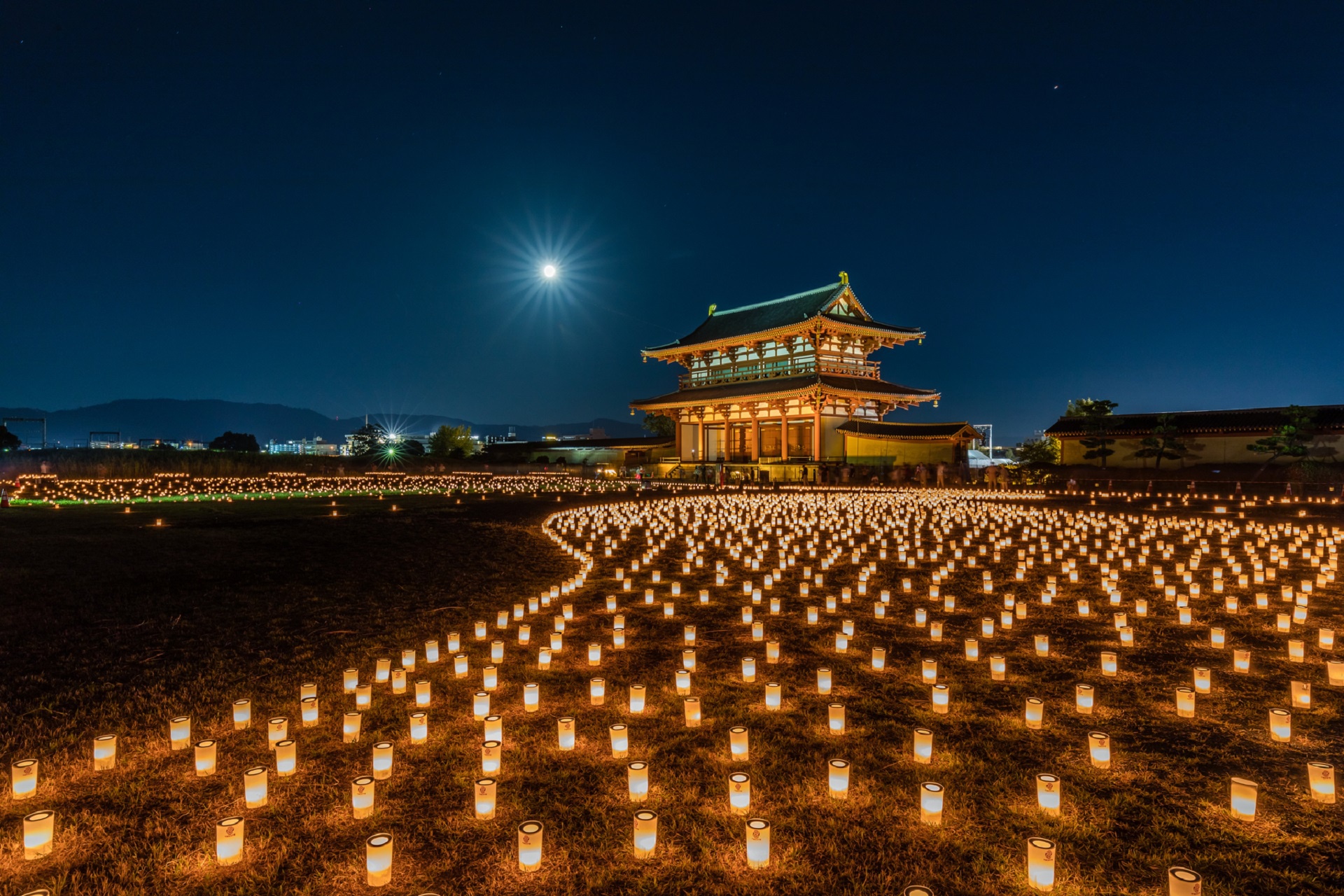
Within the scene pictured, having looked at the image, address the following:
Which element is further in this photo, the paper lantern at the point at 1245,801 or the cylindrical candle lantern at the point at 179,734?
the cylindrical candle lantern at the point at 179,734

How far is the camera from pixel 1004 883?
2574 millimetres

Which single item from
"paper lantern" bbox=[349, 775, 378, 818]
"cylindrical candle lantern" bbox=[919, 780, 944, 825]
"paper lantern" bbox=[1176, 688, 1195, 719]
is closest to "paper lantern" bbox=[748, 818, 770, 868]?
"cylindrical candle lantern" bbox=[919, 780, 944, 825]

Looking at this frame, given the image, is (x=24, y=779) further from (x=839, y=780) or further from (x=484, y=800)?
(x=839, y=780)

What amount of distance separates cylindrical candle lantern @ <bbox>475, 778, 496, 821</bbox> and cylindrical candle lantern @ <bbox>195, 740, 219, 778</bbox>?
1.57 m

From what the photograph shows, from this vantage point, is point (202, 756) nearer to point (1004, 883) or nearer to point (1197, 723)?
point (1004, 883)

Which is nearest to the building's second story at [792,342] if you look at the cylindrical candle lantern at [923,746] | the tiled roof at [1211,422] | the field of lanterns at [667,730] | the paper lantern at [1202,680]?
the tiled roof at [1211,422]

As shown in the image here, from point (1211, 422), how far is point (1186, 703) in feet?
99.2

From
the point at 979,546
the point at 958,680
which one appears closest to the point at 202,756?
the point at 958,680

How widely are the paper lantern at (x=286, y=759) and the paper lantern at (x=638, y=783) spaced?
1.83m

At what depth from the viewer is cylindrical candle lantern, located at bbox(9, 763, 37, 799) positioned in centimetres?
311

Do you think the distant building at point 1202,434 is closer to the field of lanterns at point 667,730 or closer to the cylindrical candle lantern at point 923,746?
the field of lanterns at point 667,730

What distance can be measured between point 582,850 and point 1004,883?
1.72m

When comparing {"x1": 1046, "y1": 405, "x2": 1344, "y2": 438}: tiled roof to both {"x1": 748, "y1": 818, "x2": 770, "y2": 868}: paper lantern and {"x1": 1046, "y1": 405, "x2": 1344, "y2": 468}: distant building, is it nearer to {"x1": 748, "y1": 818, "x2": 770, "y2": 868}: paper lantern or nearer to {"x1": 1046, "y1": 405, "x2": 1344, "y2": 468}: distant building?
{"x1": 1046, "y1": 405, "x2": 1344, "y2": 468}: distant building

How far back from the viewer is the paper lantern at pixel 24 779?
311cm
